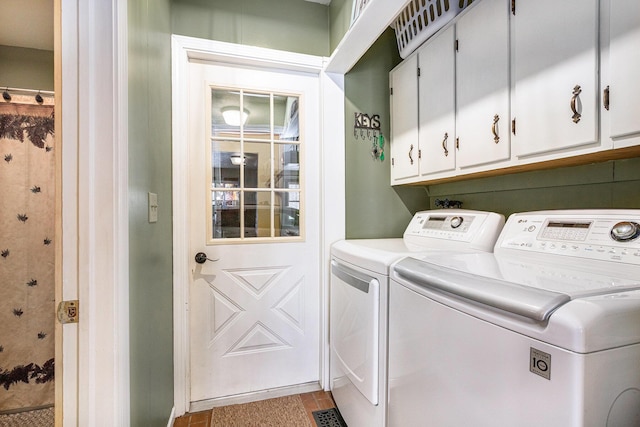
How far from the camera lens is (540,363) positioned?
0.60 metres

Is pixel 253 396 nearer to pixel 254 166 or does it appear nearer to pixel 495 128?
pixel 254 166

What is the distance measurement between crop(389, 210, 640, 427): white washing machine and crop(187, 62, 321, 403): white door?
0.91m

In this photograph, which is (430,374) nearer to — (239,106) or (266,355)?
(266,355)

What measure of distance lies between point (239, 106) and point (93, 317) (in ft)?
4.61

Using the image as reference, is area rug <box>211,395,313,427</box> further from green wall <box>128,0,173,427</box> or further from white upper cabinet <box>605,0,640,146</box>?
white upper cabinet <box>605,0,640,146</box>

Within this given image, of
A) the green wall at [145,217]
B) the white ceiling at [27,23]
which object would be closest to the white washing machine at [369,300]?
the green wall at [145,217]

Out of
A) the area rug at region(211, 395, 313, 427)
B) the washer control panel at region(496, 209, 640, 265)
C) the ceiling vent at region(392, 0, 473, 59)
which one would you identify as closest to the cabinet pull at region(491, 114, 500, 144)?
the washer control panel at region(496, 209, 640, 265)

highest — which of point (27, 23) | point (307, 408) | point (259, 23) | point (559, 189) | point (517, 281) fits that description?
point (259, 23)

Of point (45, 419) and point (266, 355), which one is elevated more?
point (266, 355)

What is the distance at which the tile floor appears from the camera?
1.65m

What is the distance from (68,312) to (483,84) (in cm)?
176

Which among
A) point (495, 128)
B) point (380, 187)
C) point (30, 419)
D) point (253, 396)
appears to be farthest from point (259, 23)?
point (30, 419)

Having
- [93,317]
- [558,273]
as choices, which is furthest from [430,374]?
[93,317]

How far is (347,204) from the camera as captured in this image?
1.94 metres
